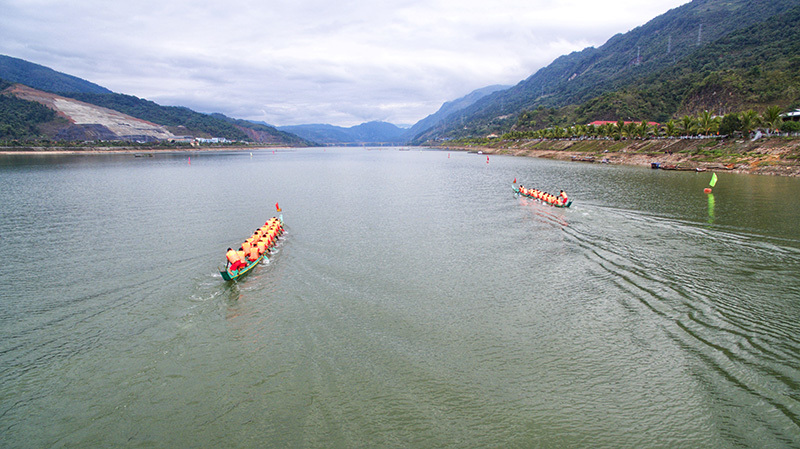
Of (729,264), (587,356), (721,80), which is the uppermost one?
(721,80)

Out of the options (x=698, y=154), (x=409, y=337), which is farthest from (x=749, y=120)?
(x=409, y=337)

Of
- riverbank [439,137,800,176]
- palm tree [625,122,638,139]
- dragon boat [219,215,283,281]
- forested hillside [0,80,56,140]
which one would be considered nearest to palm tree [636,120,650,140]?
palm tree [625,122,638,139]

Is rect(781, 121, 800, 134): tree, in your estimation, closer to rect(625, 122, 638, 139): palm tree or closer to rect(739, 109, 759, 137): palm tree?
rect(739, 109, 759, 137): palm tree

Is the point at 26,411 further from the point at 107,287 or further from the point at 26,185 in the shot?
the point at 26,185

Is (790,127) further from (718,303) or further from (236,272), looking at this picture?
(236,272)

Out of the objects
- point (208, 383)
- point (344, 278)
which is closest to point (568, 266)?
point (344, 278)

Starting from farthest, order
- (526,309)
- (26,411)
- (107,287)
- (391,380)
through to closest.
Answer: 1. (107,287)
2. (526,309)
3. (391,380)
4. (26,411)
